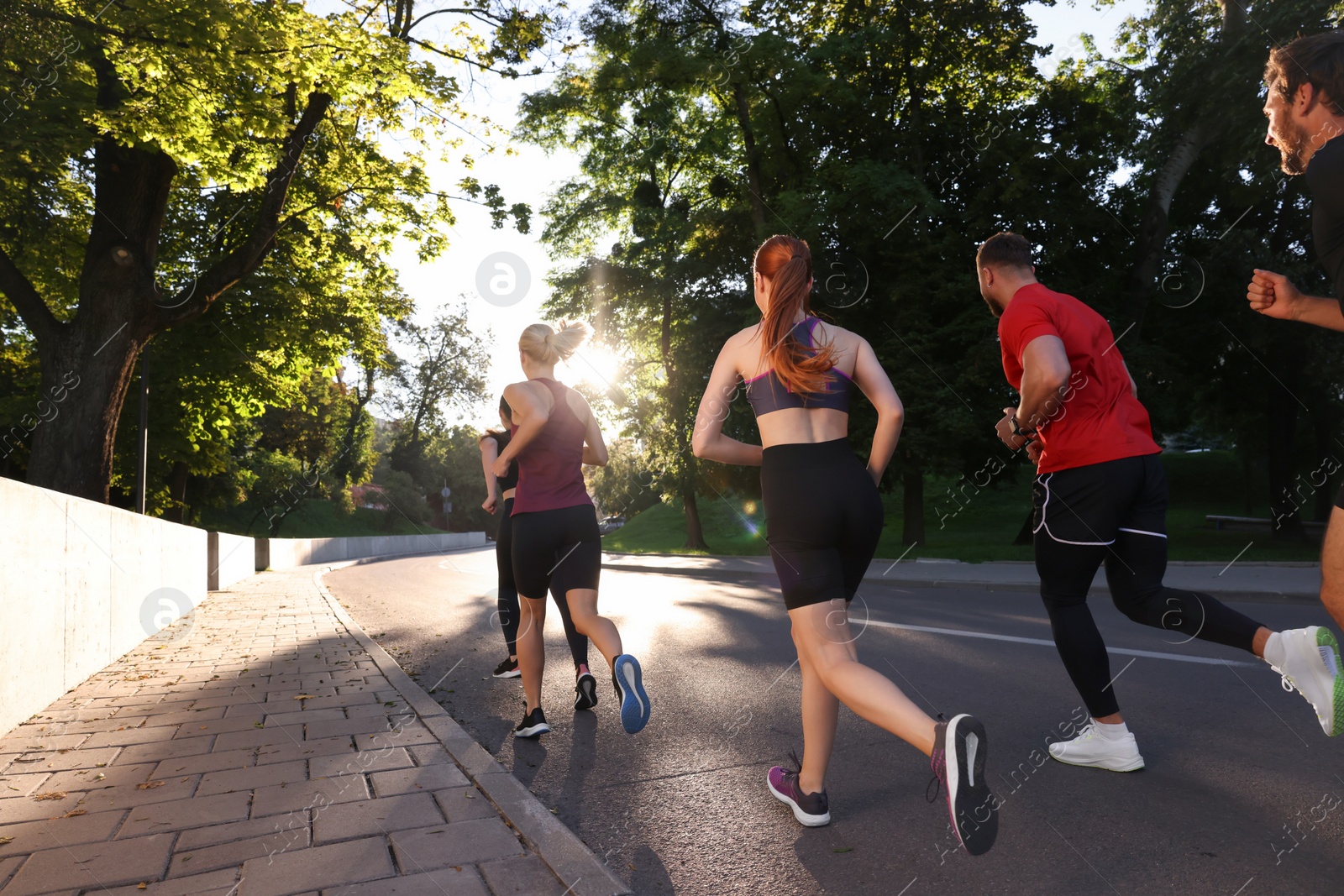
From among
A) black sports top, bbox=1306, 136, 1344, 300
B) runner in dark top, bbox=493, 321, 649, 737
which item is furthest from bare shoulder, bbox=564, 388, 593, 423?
black sports top, bbox=1306, 136, 1344, 300

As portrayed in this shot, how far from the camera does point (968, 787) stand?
251cm

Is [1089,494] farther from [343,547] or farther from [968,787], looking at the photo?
[343,547]

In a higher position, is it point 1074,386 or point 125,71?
point 125,71

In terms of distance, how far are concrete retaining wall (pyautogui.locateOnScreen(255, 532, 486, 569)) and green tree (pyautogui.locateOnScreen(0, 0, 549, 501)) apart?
10486 mm

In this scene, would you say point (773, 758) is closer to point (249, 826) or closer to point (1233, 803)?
point (1233, 803)

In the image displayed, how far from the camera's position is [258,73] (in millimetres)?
12586

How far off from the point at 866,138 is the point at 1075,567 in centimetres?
2200

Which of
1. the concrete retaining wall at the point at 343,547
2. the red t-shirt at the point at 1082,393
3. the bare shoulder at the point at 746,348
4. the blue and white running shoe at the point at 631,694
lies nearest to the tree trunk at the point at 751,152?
the concrete retaining wall at the point at 343,547

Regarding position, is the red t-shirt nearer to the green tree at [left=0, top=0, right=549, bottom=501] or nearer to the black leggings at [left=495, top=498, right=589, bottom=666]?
the black leggings at [left=495, top=498, right=589, bottom=666]

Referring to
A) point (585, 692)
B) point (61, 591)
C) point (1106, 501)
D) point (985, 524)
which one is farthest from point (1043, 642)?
point (985, 524)

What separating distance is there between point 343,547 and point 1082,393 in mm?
40166

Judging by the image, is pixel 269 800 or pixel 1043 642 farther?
pixel 1043 642

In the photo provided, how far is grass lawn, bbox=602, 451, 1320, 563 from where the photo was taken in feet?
65.4

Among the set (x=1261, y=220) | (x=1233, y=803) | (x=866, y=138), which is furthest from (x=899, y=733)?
(x=1261, y=220)
